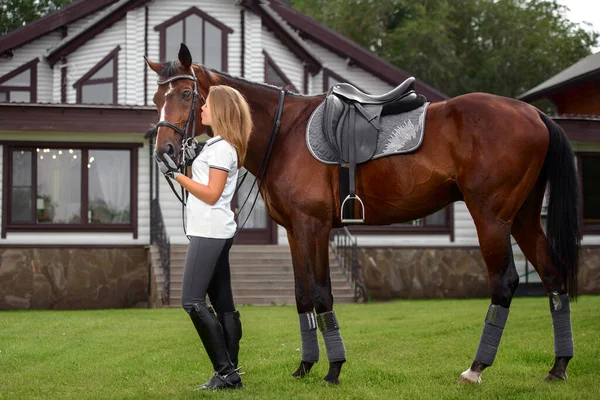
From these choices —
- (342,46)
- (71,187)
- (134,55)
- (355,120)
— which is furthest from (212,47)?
(355,120)

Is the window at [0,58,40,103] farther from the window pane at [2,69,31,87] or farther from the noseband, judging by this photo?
the noseband

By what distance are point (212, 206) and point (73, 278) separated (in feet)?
51.6

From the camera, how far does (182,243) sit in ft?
73.2

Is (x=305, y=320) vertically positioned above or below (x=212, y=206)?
below

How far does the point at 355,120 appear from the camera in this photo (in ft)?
23.9

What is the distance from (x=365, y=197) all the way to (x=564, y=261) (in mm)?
1783

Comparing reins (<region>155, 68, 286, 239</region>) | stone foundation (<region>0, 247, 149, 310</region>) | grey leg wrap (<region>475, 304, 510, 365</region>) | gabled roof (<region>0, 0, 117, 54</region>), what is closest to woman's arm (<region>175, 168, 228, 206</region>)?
reins (<region>155, 68, 286, 239</region>)

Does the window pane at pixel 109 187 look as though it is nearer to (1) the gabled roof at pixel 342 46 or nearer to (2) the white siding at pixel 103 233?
(2) the white siding at pixel 103 233

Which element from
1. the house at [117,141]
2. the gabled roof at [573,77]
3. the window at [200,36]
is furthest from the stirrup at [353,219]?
the gabled roof at [573,77]

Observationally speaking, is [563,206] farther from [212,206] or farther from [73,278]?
[73,278]

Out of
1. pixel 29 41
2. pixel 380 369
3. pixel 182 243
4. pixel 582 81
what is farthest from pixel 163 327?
pixel 582 81

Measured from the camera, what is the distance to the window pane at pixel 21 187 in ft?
71.4

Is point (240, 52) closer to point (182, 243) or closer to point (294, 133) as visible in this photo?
point (182, 243)

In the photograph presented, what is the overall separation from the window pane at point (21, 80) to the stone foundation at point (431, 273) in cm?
1055
